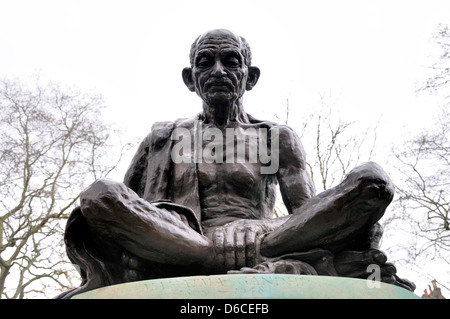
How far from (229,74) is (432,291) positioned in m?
7.37

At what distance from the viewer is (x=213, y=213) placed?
170 inches

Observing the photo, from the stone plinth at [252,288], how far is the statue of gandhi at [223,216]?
0.31 m

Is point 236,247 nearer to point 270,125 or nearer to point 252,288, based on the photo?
point 252,288

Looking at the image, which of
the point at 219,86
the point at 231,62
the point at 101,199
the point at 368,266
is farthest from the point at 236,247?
the point at 231,62

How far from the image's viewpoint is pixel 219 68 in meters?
4.47

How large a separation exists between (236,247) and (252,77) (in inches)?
67.3

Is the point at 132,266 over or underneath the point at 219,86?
underneath

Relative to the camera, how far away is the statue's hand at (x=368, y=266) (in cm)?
348

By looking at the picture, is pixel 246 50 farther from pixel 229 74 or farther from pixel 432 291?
pixel 432 291

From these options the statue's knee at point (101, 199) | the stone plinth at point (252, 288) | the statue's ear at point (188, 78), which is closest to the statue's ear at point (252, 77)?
the statue's ear at point (188, 78)

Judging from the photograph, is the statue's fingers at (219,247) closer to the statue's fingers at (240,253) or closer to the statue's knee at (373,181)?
the statue's fingers at (240,253)

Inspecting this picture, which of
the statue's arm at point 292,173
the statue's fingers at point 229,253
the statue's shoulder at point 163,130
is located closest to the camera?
the statue's fingers at point 229,253
